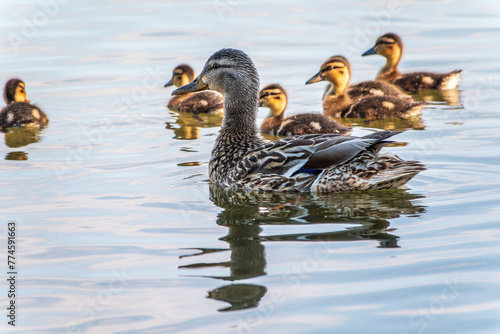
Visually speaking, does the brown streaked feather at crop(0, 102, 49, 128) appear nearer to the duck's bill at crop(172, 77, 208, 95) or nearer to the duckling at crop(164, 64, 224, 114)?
the duckling at crop(164, 64, 224, 114)

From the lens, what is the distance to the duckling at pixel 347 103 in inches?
322

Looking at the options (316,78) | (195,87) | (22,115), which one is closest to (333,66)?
(316,78)

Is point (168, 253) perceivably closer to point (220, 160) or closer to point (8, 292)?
point (8, 292)

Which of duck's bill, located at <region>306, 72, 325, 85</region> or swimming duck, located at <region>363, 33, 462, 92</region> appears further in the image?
swimming duck, located at <region>363, 33, 462, 92</region>

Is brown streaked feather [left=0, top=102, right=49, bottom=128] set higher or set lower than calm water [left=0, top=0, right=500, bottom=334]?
higher

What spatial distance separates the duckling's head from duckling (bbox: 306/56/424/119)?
69 centimetres

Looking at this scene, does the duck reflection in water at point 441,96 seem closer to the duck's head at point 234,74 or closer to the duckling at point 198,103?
the duckling at point 198,103

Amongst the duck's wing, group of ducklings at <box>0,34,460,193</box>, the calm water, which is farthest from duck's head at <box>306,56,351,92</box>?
the duck's wing

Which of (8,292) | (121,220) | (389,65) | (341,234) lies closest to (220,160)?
(121,220)

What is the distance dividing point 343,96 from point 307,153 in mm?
3574

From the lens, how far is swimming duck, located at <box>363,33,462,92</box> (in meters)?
9.25

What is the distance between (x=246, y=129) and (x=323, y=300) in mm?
2563

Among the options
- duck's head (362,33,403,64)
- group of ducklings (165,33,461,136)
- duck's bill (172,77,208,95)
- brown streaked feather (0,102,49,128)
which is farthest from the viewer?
duck's head (362,33,403,64)

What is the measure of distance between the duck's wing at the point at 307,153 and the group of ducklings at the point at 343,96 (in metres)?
1.98
